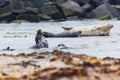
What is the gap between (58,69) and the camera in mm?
9000

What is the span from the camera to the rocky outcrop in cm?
5809

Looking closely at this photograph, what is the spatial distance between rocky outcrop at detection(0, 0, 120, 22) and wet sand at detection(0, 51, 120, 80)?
46.3 meters

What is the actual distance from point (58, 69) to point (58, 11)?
167 ft

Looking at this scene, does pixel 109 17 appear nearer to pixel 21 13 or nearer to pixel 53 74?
pixel 21 13

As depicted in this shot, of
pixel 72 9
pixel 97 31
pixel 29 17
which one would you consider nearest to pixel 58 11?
pixel 72 9

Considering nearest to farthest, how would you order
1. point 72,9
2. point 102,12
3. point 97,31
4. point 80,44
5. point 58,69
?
point 58,69 < point 80,44 < point 97,31 < point 72,9 < point 102,12

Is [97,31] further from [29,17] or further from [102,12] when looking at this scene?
[102,12]

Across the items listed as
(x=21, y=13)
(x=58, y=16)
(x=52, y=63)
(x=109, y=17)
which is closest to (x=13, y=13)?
(x=21, y=13)

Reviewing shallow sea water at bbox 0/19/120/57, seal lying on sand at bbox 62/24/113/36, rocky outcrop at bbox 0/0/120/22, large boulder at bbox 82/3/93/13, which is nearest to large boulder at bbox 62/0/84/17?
rocky outcrop at bbox 0/0/120/22

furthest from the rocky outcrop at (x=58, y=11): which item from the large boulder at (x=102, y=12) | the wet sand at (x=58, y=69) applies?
the wet sand at (x=58, y=69)

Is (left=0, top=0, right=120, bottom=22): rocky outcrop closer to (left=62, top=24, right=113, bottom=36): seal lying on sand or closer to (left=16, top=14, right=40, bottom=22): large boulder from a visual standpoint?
(left=16, top=14, right=40, bottom=22): large boulder

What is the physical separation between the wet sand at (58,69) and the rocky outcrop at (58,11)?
4627cm

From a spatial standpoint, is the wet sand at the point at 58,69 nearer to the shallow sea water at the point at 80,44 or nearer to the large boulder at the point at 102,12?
the shallow sea water at the point at 80,44

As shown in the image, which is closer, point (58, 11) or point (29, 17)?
point (29, 17)
